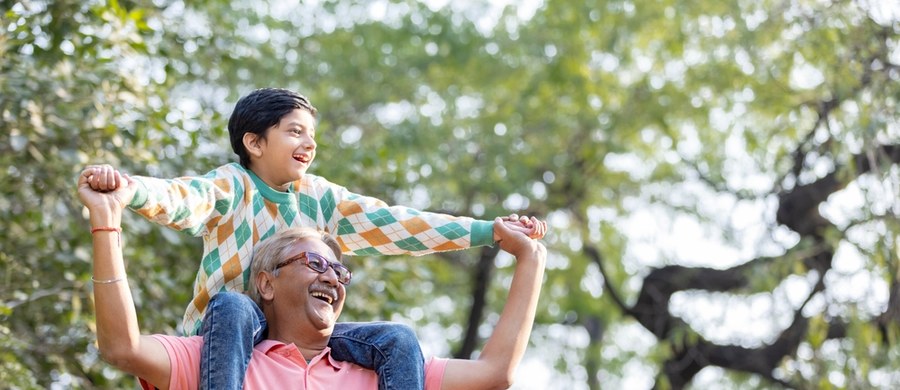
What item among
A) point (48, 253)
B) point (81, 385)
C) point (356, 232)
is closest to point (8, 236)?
point (48, 253)

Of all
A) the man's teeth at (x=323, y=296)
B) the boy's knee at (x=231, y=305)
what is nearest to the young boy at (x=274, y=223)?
the boy's knee at (x=231, y=305)

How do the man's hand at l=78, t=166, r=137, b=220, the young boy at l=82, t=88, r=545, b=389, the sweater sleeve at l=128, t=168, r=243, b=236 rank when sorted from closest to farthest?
1. the man's hand at l=78, t=166, r=137, b=220
2. the sweater sleeve at l=128, t=168, r=243, b=236
3. the young boy at l=82, t=88, r=545, b=389

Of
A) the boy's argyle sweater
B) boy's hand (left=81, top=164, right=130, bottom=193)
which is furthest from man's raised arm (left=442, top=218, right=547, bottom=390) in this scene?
boy's hand (left=81, top=164, right=130, bottom=193)

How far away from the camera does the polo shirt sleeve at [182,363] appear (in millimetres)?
2881

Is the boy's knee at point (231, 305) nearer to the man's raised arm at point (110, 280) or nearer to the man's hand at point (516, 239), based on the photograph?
the man's raised arm at point (110, 280)

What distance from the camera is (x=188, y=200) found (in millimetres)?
3004

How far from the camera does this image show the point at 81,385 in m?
6.37

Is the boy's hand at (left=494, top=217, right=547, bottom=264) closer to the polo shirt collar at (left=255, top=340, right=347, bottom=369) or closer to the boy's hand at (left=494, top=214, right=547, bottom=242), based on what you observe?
the boy's hand at (left=494, top=214, right=547, bottom=242)

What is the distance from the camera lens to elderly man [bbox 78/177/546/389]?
300 cm

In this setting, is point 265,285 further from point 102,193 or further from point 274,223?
point 102,193

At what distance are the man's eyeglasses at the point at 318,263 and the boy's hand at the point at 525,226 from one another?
0.40 metres

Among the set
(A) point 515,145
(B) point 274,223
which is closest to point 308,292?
(B) point 274,223

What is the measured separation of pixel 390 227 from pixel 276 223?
0.89 feet

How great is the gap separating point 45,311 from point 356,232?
11.8ft
